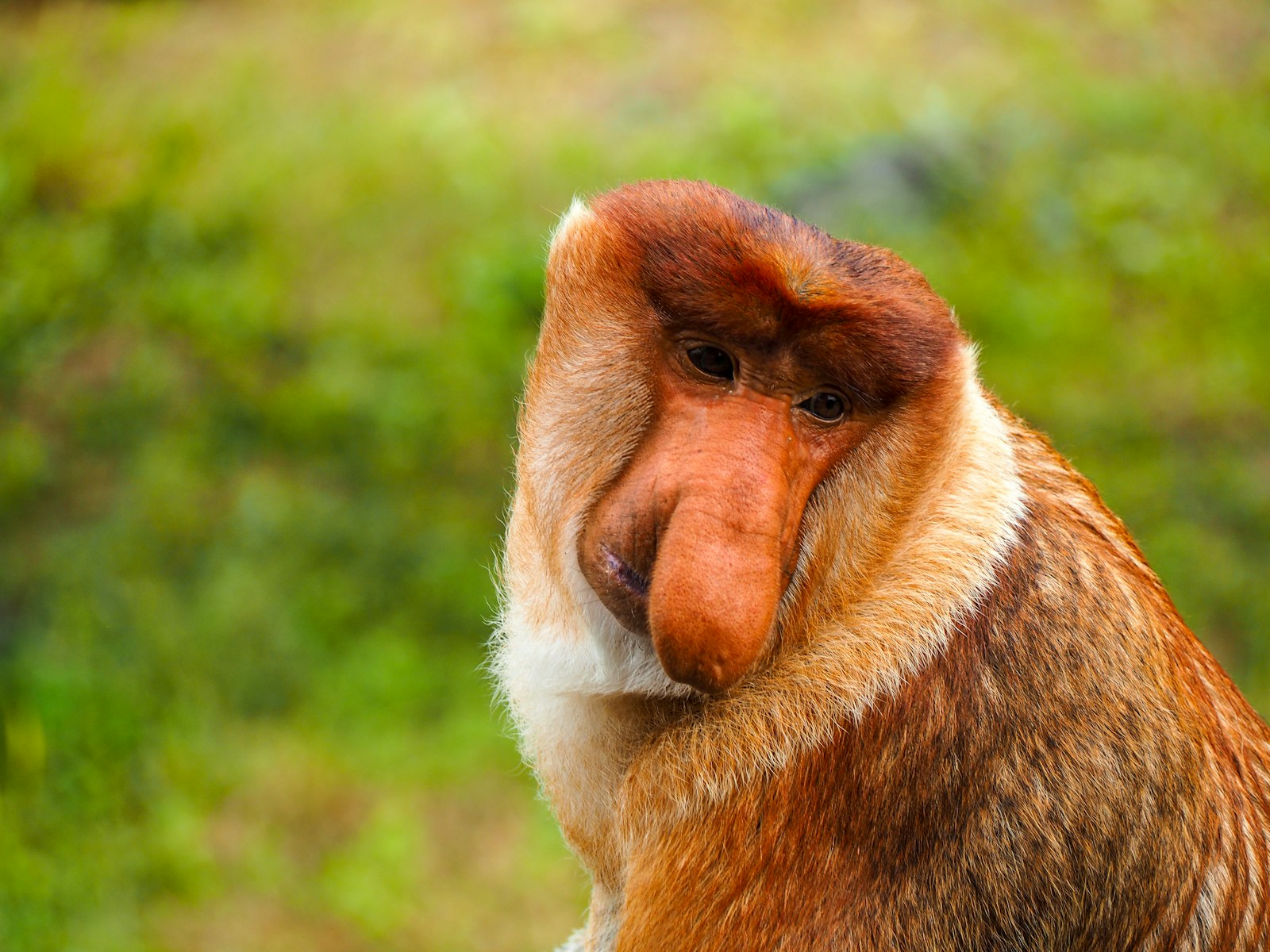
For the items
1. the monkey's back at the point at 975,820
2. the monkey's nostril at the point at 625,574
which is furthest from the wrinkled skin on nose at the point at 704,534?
the monkey's back at the point at 975,820

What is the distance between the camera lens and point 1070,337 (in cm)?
1039

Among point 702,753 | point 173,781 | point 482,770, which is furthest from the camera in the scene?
point 482,770

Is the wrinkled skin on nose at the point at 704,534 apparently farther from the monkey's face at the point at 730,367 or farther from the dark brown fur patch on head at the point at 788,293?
the dark brown fur patch on head at the point at 788,293

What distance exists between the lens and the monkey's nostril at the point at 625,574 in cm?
347

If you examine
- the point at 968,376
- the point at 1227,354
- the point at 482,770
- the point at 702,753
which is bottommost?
the point at 482,770

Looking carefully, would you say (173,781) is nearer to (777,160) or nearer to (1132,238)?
(777,160)

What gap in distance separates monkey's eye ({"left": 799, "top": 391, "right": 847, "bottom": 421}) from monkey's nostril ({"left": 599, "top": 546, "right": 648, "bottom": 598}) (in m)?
0.63

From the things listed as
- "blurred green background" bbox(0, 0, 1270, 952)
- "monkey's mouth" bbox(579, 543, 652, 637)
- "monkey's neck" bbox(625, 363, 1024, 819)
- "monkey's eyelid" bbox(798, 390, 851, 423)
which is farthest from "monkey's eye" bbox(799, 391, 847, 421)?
"blurred green background" bbox(0, 0, 1270, 952)

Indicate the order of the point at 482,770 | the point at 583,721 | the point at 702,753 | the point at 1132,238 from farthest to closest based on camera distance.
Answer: the point at 1132,238
the point at 482,770
the point at 583,721
the point at 702,753

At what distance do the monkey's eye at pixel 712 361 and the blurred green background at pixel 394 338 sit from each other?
A: 194 inches

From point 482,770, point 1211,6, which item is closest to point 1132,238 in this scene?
point 1211,6

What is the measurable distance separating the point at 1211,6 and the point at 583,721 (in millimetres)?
12221

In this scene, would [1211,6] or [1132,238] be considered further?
[1211,6]

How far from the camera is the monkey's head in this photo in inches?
133
